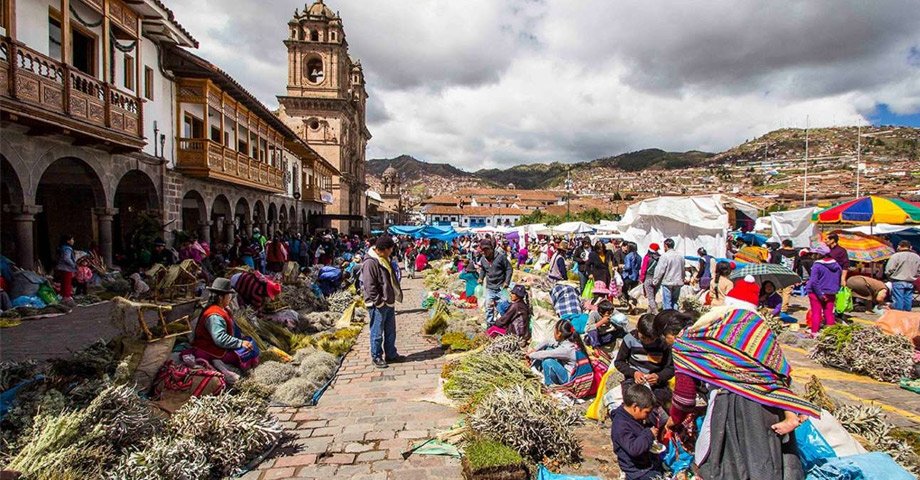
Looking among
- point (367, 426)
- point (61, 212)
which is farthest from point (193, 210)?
point (367, 426)

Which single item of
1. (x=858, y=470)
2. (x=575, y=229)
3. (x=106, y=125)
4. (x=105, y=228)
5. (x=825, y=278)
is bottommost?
(x=858, y=470)

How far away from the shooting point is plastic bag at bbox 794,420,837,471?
279cm

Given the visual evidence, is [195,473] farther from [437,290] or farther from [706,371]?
[437,290]

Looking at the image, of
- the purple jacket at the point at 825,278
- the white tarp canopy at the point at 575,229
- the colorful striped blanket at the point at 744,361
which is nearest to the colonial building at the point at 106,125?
the colorful striped blanket at the point at 744,361

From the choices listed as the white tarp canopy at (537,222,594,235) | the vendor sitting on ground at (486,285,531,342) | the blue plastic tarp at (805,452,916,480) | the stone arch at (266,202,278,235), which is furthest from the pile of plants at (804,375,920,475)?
the stone arch at (266,202,278,235)

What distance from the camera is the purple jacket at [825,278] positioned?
7.85 metres

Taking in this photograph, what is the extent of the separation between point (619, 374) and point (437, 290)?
9.77 m

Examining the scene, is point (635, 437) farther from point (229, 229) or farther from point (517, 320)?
point (229, 229)

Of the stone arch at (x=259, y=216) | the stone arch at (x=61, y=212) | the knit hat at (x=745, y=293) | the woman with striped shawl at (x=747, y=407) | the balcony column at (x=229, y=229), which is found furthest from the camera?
the stone arch at (x=259, y=216)

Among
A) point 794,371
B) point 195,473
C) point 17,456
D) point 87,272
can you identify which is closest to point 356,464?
point 195,473

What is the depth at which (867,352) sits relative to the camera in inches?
243

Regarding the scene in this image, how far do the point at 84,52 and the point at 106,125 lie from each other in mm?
2318

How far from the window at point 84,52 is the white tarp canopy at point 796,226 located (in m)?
21.0

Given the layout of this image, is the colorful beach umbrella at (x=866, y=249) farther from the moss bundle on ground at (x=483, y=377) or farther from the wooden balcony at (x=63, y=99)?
the wooden balcony at (x=63, y=99)
